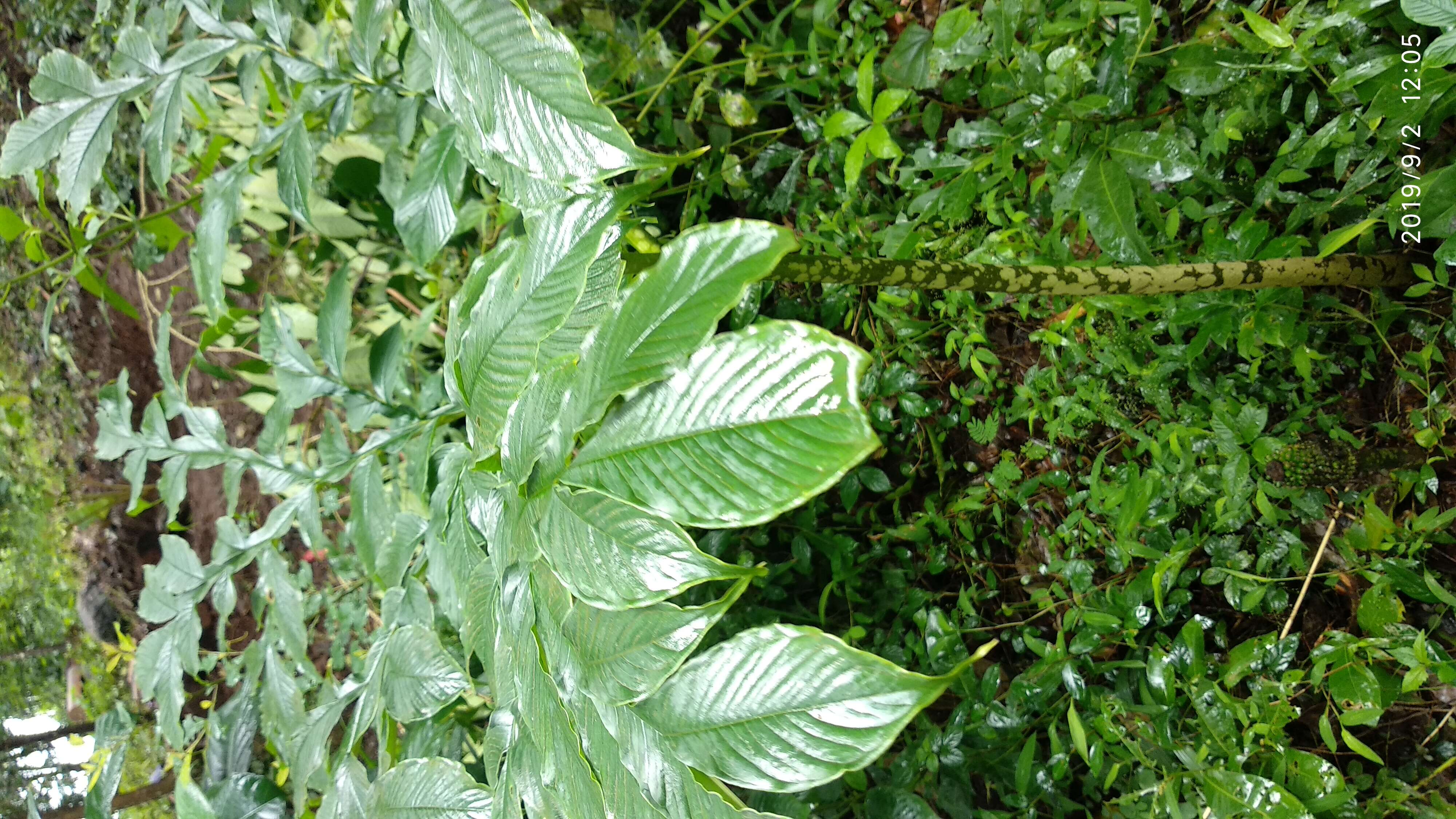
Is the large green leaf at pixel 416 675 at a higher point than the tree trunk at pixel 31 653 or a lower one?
higher

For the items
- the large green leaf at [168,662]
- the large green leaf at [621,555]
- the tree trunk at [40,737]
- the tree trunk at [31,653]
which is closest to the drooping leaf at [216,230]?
the large green leaf at [168,662]

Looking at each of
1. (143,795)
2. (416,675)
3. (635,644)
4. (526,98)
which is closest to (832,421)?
(635,644)

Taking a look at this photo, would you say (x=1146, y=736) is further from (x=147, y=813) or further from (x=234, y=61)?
(x=147, y=813)

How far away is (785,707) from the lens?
375 mm

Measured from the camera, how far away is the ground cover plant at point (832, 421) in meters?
0.40

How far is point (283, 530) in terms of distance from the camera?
0.92 m

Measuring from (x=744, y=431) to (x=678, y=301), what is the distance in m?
0.07

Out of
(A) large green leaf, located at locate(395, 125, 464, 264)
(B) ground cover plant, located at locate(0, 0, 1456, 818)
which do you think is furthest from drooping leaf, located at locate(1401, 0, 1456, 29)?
(A) large green leaf, located at locate(395, 125, 464, 264)

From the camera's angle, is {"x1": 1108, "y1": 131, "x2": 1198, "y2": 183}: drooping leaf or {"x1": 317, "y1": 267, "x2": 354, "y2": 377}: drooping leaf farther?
{"x1": 317, "y1": 267, "x2": 354, "y2": 377}: drooping leaf

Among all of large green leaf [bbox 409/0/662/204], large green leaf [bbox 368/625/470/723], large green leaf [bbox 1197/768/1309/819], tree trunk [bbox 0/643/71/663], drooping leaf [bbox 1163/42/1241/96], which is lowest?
tree trunk [bbox 0/643/71/663]

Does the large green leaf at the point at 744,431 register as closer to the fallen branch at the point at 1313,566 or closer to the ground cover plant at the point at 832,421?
the ground cover plant at the point at 832,421

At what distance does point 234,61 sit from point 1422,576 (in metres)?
1.95

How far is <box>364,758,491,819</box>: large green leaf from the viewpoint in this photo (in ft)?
1.89

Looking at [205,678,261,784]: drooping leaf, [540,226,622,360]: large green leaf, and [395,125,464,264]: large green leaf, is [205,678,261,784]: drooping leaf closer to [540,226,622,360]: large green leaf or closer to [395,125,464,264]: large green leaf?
[395,125,464,264]: large green leaf
